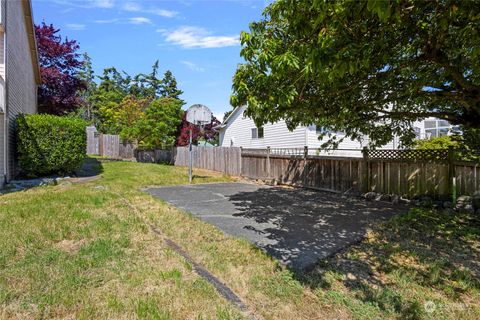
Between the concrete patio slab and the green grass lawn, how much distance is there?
31cm

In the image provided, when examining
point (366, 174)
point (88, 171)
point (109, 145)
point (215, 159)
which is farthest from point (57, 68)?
point (366, 174)

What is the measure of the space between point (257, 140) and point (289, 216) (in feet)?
42.1

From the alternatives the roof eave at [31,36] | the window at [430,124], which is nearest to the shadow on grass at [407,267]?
the roof eave at [31,36]

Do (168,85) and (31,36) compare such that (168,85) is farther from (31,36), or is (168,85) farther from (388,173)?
(388,173)

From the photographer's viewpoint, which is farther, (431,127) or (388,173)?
(431,127)

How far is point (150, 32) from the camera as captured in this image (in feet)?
32.2

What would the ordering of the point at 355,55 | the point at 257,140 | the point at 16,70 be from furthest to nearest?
the point at 257,140
the point at 16,70
the point at 355,55

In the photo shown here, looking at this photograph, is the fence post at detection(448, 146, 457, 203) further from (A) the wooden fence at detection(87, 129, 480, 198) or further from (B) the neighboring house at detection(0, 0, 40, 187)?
(B) the neighboring house at detection(0, 0, 40, 187)

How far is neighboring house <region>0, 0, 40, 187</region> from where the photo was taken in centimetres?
810

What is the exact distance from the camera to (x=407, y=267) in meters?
3.57

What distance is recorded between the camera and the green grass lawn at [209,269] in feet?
8.63

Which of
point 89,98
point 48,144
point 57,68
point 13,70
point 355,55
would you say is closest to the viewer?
point 355,55

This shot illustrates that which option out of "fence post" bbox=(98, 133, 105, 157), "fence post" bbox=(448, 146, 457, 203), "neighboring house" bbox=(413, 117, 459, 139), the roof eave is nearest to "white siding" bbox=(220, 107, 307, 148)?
"neighboring house" bbox=(413, 117, 459, 139)

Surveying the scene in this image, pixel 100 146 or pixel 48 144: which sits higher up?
pixel 100 146
